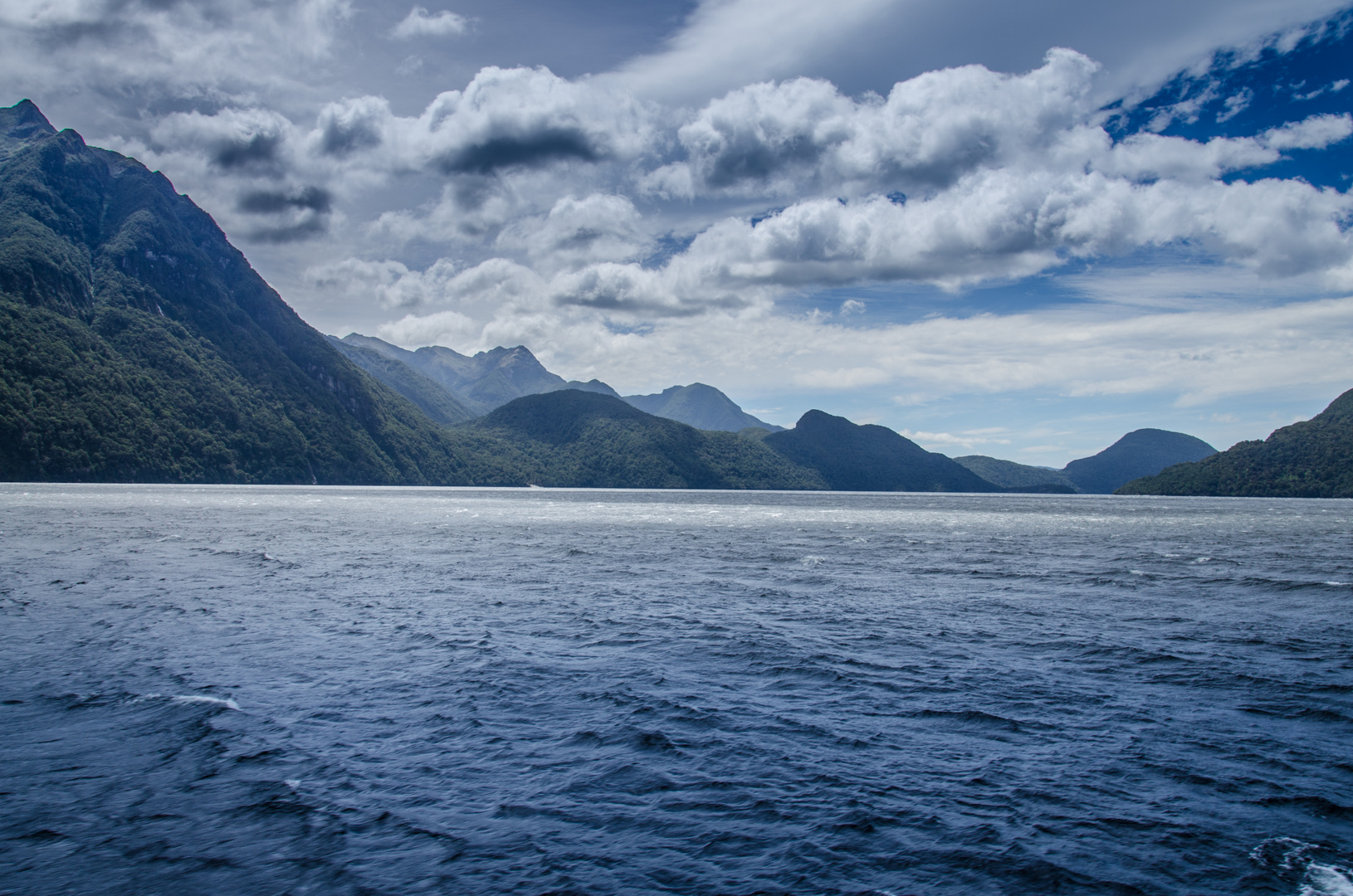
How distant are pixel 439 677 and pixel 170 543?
167ft

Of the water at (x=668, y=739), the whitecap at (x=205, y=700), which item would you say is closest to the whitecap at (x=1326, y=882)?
the water at (x=668, y=739)

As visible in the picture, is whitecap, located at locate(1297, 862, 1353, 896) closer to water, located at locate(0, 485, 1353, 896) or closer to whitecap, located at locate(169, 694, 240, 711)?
water, located at locate(0, 485, 1353, 896)

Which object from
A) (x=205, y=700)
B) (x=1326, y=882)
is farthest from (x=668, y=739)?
(x=205, y=700)

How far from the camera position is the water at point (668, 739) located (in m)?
11.1

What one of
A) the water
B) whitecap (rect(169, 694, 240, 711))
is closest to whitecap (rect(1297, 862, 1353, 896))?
the water

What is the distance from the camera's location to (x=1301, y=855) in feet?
37.4

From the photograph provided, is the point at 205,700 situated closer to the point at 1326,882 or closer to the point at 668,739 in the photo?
the point at 668,739

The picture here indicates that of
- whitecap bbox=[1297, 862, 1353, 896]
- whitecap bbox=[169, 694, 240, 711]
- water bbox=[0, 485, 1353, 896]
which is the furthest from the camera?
whitecap bbox=[169, 694, 240, 711]

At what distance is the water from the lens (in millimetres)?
11055

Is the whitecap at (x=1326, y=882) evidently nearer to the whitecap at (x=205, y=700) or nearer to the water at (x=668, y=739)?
the water at (x=668, y=739)

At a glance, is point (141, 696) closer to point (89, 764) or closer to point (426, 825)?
point (89, 764)

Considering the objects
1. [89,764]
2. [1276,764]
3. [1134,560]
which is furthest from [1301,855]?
[1134,560]

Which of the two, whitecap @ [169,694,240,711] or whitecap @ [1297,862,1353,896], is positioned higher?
whitecap @ [1297,862,1353,896]

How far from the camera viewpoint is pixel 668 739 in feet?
55.0
